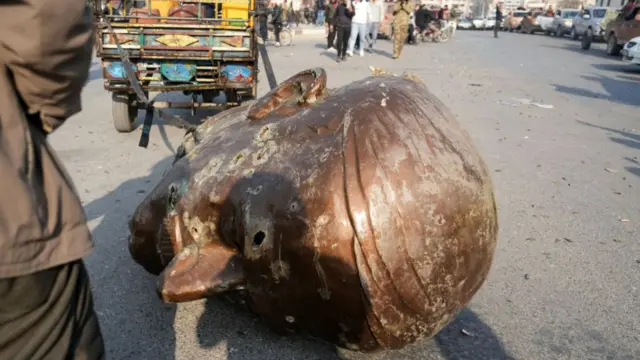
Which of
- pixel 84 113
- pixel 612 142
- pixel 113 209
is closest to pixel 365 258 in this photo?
pixel 113 209

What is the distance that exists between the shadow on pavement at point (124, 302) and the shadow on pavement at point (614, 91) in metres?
9.62

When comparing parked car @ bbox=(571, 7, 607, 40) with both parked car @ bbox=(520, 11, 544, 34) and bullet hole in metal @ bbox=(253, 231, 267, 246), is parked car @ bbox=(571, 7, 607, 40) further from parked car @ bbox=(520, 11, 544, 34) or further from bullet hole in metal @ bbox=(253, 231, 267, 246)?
bullet hole in metal @ bbox=(253, 231, 267, 246)

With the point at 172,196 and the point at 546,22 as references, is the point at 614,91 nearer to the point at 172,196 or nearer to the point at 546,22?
the point at 172,196

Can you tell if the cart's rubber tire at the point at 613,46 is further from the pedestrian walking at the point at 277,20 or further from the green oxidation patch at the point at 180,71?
the green oxidation patch at the point at 180,71

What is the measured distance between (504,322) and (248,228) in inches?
61.1

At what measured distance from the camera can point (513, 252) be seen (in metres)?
3.71

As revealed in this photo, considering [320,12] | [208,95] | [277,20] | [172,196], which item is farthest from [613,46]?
[320,12]

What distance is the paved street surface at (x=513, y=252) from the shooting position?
2.64 metres

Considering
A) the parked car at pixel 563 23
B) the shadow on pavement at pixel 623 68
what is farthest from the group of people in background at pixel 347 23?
the parked car at pixel 563 23

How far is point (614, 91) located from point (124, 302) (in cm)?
1141

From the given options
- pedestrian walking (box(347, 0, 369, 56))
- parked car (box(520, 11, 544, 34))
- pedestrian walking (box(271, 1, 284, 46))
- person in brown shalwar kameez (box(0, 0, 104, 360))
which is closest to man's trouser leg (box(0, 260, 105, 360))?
person in brown shalwar kameez (box(0, 0, 104, 360))

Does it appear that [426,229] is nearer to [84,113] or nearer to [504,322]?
[504,322]

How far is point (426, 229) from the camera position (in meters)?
1.99

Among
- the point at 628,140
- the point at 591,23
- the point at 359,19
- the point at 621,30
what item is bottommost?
the point at 628,140
